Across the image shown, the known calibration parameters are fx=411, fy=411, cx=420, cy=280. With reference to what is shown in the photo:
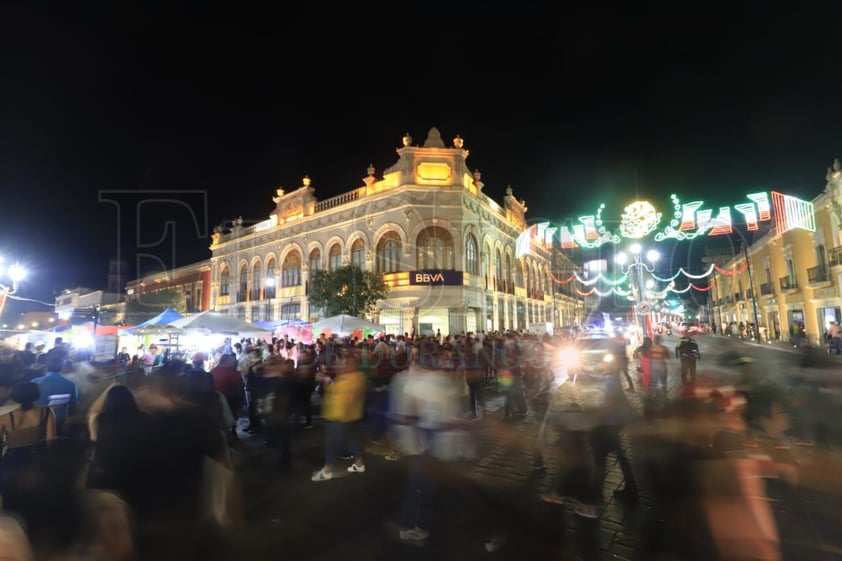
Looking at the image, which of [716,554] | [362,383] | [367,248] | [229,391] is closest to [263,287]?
[367,248]

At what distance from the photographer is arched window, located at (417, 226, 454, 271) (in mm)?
29281

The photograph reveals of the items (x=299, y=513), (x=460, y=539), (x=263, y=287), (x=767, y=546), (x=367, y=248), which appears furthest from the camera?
(x=263, y=287)

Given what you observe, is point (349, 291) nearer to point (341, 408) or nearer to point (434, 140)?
point (434, 140)

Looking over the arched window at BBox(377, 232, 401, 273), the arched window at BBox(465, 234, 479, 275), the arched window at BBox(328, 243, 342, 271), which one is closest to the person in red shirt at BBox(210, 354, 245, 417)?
the arched window at BBox(377, 232, 401, 273)

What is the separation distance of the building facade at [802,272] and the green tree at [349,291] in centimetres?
2111

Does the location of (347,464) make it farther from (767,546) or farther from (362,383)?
(767,546)

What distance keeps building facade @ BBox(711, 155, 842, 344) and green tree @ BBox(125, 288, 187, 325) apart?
53604 mm

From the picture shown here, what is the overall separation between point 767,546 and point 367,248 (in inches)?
1123

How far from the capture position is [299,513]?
15.2ft

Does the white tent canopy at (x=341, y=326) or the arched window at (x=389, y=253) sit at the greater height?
the arched window at (x=389, y=253)

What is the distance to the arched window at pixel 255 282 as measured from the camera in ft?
129

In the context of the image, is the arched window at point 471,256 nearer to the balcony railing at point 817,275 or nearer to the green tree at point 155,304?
the balcony railing at point 817,275

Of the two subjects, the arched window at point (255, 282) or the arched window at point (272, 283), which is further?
the arched window at point (255, 282)

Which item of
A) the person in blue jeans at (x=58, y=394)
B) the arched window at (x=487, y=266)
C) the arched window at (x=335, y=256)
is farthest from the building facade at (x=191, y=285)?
the person in blue jeans at (x=58, y=394)
